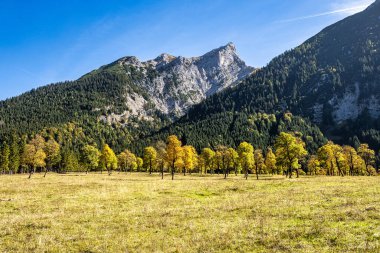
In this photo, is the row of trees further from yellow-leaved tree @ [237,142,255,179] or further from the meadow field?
the meadow field

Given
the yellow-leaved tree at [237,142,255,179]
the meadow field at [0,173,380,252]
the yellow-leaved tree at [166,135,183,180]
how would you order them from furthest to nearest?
the yellow-leaved tree at [237,142,255,179]
the yellow-leaved tree at [166,135,183,180]
the meadow field at [0,173,380,252]

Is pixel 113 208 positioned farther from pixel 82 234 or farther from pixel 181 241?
pixel 181 241

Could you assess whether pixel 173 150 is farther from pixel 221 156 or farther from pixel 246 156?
pixel 221 156

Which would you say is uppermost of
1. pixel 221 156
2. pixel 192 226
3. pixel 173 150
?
pixel 173 150

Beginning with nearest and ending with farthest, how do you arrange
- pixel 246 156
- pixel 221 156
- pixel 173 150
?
pixel 173 150
pixel 246 156
pixel 221 156

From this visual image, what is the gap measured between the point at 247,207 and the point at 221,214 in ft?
13.4

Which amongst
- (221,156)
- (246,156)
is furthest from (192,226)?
(221,156)

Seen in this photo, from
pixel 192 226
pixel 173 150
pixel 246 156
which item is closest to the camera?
pixel 192 226

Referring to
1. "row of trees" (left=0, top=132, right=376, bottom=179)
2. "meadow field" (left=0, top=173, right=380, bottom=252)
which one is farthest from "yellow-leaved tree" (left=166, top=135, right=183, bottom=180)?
"meadow field" (left=0, top=173, right=380, bottom=252)

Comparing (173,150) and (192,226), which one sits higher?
(173,150)

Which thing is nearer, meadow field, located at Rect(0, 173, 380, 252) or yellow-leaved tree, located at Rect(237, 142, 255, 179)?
meadow field, located at Rect(0, 173, 380, 252)

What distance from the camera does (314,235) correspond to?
18453mm

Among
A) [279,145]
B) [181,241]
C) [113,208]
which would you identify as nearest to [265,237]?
[181,241]

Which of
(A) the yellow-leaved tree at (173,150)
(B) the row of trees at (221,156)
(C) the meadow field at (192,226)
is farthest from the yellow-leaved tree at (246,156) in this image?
(C) the meadow field at (192,226)
